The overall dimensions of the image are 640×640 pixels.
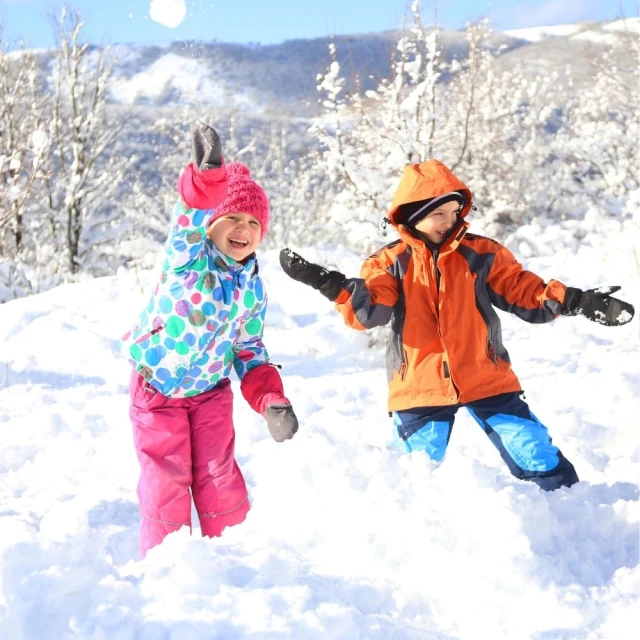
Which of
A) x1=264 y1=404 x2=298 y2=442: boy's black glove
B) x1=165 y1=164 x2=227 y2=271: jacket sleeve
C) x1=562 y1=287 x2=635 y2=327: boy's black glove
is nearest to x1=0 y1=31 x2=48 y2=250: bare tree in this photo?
x1=165 y1=164 x2=227 y2=271: jacket sleeve

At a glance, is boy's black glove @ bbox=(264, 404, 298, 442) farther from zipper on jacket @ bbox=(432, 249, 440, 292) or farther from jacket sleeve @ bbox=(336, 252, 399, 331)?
zipper on jacket @ bbox=(432, 249, 440, 292)

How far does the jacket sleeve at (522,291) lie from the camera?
278 cm

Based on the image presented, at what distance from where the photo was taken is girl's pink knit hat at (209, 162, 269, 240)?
2.57 m

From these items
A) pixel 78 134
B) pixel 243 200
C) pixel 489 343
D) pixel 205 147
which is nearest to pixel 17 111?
pixel 78 134

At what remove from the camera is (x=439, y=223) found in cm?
296

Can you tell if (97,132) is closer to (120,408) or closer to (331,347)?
(331,347)

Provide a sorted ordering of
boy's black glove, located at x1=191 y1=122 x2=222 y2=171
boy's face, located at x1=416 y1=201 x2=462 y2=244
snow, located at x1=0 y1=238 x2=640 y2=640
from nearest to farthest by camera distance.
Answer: snow, located at x1=0 y1=238 x2=640 y2=640 → boy's black glove, located at x1=191 y1=122 x2=222 y2=171 → boy's face, located at x1=416 y1=201 x2=462 y2=244

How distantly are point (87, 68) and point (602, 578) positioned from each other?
40.2ft

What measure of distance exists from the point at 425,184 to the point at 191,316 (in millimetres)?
1284

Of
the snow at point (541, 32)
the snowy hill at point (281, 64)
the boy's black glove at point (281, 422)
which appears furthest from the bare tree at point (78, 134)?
the snow at point (541, 32)

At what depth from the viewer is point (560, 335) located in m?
6.38

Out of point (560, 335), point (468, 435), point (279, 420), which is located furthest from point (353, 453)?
point (560, 335)

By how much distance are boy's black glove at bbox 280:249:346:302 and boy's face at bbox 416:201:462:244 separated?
490mm

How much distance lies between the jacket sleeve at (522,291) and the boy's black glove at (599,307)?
0.15ft
